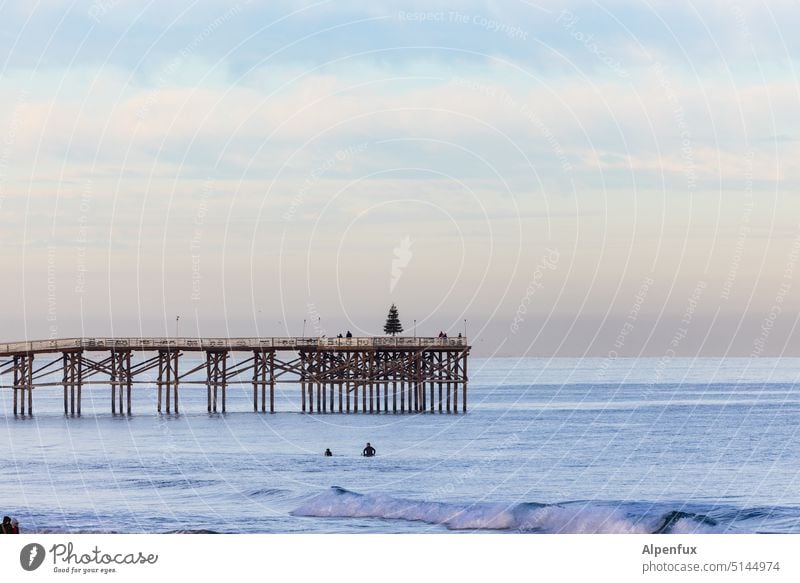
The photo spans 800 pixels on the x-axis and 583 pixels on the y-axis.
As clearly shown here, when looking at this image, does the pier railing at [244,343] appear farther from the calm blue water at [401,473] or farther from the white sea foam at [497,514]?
the white sea foam at [497,514]

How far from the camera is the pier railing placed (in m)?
76.9

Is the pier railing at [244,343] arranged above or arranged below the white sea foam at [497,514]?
above

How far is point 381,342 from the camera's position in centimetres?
7956

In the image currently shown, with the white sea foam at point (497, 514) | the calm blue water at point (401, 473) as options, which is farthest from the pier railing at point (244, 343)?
the white sea foam at point (497, 514)

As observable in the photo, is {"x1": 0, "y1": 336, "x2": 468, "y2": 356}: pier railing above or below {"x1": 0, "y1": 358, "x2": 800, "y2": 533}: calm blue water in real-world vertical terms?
above

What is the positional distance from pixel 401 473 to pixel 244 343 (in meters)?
24.8

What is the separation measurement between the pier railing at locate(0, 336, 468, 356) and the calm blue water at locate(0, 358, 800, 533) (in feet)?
14.9

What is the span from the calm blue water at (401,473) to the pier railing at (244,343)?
4548mm

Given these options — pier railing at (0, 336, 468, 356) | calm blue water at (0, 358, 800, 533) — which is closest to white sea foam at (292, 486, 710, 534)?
calm blue water at (0, 358, 800, 533)

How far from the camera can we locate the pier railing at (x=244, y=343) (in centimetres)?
7694

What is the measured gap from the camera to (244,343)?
78.9m

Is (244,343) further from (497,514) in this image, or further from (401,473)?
(497,514)

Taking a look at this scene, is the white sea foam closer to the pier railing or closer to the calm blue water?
the calm blue water
